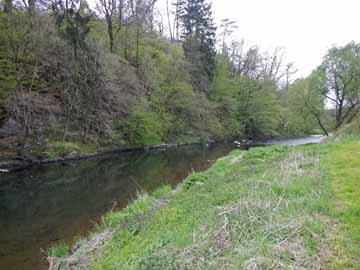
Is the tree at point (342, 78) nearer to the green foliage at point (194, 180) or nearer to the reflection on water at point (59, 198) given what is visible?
the reflection on water at point (59, 198)

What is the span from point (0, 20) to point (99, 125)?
29.5 feet

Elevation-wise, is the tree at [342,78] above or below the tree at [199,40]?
below

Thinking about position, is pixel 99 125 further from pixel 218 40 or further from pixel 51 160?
pixel 218 40

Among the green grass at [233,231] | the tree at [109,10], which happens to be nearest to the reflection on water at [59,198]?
the green grass at [233,231]

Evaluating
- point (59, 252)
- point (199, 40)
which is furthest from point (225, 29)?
point (59, 252)

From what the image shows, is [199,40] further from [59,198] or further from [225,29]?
[59,198]

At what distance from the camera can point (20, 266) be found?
532cm

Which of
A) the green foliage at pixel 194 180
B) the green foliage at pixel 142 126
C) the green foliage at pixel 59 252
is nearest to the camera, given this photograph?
the green foliage at pixel 59 252

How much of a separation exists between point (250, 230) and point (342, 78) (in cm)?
1822

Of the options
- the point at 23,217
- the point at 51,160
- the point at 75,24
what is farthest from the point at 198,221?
the point at 75,24

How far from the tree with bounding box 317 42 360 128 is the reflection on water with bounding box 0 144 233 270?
35.1ft

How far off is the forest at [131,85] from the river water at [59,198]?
4492 mm

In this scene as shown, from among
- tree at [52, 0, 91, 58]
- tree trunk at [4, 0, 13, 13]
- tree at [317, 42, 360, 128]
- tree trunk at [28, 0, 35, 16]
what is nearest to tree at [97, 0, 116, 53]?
tree at [52, 0, 91, 58]

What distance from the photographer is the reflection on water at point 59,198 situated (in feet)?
20.5
